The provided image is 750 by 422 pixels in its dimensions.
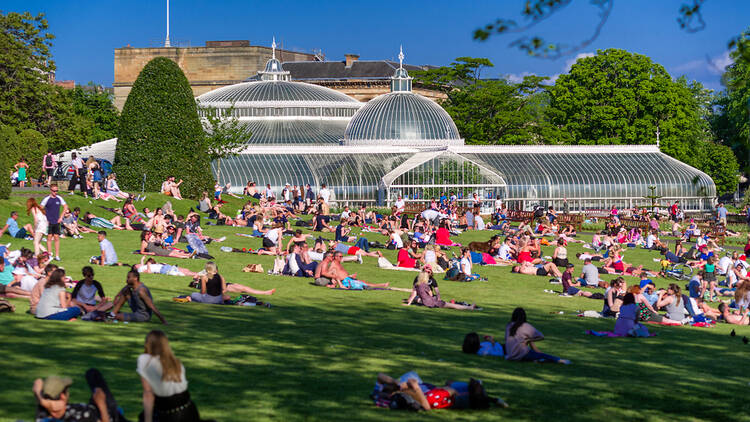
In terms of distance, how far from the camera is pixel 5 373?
1199cm

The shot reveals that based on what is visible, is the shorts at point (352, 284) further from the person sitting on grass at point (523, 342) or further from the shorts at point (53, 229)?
the person sitting on grass at point (523, 342)

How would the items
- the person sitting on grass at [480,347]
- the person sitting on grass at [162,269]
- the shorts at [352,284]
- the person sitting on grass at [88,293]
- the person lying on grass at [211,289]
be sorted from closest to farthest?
the person sitting on grass at [480,347] → the person sitting on grass at [88,293] → the person lying on grass at [211,289] → the person sitting on grass at [162,269] → the shorts at [352,284]

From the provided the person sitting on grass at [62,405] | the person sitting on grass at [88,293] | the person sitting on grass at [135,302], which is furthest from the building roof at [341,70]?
the person sitting on grass at [62,405]

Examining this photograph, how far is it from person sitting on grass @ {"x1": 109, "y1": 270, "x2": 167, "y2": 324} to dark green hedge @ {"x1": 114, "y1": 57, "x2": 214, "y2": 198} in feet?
82.1

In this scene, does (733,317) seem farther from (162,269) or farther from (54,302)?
(54,302)

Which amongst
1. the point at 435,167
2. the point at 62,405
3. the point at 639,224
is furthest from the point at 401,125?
the point at 62,405

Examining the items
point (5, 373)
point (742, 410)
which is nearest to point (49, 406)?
point (5, 373)

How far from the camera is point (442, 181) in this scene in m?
57.1

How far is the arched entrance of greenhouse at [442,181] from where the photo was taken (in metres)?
56.3

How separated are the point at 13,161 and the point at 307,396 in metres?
40.1

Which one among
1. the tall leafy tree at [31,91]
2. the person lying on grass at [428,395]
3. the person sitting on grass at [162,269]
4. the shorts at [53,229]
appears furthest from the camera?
the tall leafy tree at [31,91]

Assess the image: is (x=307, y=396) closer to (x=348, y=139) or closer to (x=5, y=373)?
(x=5, y=373)

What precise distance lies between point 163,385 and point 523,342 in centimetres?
658

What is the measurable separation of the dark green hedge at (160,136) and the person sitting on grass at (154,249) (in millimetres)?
14914
